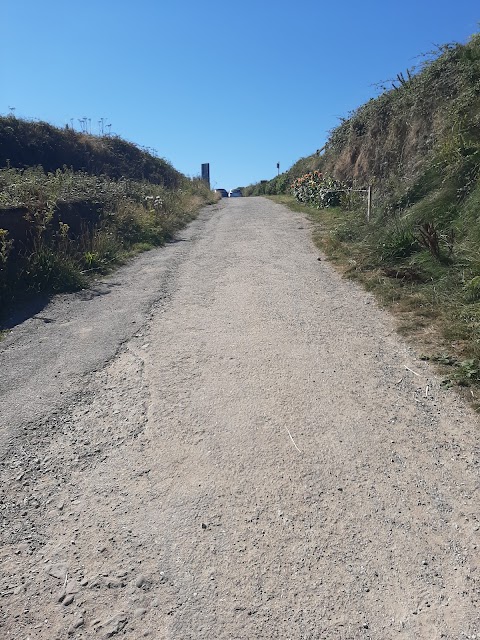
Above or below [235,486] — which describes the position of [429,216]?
above

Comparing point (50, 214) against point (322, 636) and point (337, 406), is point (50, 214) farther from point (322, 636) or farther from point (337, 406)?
point (322, 636)

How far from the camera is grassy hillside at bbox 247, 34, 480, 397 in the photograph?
5707 mm

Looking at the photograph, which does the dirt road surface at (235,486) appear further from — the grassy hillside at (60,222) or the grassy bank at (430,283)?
the grassy hillside at (60,222)

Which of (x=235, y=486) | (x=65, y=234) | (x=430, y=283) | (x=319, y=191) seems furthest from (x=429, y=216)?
(x=319, y=191)

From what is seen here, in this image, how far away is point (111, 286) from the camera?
865 centimetres

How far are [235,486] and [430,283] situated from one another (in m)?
→ 4.53

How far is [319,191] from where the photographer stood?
60.8 feet

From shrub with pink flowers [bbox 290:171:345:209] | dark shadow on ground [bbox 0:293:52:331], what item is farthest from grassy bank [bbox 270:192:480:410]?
shrub with pink flowers [bbox 290:171:345:209]

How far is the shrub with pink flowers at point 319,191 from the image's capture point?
1723cm

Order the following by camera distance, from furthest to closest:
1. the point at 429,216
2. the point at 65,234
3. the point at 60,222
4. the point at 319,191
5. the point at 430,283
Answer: the point at 319,191, the point at 60,222, the point at 65,234, the point at 429,216, the point at 430,283

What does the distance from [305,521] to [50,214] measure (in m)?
7.65

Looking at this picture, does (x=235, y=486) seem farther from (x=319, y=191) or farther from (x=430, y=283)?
→ (x=319, y=191)

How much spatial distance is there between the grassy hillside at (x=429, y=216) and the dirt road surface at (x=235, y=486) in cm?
52

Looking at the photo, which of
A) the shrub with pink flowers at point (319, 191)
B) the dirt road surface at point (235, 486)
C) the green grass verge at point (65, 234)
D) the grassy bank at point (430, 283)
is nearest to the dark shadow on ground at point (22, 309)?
the green grass verge at point (65, 234)
